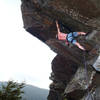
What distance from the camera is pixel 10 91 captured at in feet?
39.9

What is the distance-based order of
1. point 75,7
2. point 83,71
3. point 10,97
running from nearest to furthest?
point 10,97 → point 75,7 → point 83,71

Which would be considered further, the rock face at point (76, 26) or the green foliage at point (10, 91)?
the rock face at point (76, 26)

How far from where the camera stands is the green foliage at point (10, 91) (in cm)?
1154

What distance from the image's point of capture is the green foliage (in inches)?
454

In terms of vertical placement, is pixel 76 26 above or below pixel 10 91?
above

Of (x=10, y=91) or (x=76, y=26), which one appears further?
(x=76, y=26)

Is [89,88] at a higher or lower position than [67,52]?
lower

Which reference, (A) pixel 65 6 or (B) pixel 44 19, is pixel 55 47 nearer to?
(B) pixel 44 19

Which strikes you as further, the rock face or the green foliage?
the rock face

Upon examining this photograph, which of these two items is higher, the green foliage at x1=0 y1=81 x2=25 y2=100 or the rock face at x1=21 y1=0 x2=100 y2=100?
the rock face at x1=21 y1=0 x2=100 y2=100

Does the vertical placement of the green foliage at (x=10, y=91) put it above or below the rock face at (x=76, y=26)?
below

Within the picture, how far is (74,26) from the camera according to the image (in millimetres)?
15727

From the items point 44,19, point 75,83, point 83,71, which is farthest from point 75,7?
point 75,83

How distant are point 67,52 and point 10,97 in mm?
8520
